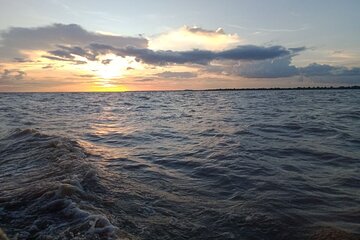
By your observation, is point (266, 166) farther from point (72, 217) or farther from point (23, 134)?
point (23, 134)

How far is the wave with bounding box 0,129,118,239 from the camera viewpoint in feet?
13.9

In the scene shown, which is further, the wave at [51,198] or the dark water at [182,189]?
the dark water at [182,189]

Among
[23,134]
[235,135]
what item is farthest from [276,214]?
[23,134]

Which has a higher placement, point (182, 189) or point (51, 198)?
point (51, 198)

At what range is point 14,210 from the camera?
5.01 metres

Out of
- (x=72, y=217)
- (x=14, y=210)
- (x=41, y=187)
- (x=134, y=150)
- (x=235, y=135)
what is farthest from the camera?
(x=235, y=135)

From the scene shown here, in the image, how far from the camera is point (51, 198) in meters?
5.43

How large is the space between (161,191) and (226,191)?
1.35 meters

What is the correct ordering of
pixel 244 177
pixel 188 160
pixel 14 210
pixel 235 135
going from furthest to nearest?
pixel 235 135 < pixel 188 160 < pixel 244 177 < pixel 14 210

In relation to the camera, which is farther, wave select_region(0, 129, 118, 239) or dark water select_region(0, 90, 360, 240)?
dark water select_region(0, 90, 360, 240)

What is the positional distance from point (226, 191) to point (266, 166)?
2318mm

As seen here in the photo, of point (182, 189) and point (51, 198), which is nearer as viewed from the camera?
point (51, 198)

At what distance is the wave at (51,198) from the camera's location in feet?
13.9

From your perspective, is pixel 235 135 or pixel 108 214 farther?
pixel 235 135
